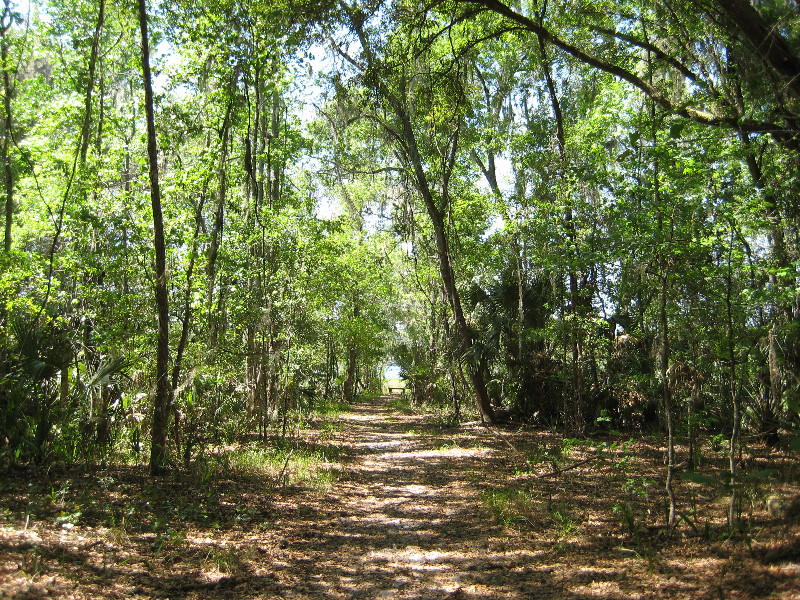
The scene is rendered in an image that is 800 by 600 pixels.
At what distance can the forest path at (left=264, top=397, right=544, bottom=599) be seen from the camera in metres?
4.17

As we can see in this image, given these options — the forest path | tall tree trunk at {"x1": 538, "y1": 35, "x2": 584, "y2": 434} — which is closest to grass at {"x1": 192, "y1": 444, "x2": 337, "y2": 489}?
the forest path

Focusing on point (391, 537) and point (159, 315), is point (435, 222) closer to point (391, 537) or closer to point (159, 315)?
point (159, 315)

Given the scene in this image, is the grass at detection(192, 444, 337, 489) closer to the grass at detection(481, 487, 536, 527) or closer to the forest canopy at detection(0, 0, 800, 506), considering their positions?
the forest canopy at detection(0, 0, 800, 506)

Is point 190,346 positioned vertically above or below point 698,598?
above

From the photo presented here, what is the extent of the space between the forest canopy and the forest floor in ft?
2.37

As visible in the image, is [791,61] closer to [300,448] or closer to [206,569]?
[206,569]

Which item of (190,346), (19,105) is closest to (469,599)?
(190,346)

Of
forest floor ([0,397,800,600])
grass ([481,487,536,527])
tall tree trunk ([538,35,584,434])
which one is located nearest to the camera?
forest floor ([0,397,800,600])

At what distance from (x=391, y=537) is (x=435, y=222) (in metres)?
8.64

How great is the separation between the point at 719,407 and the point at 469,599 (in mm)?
8054

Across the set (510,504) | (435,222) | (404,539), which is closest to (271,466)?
(404,539)

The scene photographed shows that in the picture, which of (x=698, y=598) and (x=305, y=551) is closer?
(x=698, y=598)

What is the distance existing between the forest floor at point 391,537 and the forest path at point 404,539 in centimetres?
2

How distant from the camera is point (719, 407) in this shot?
9859 mm
